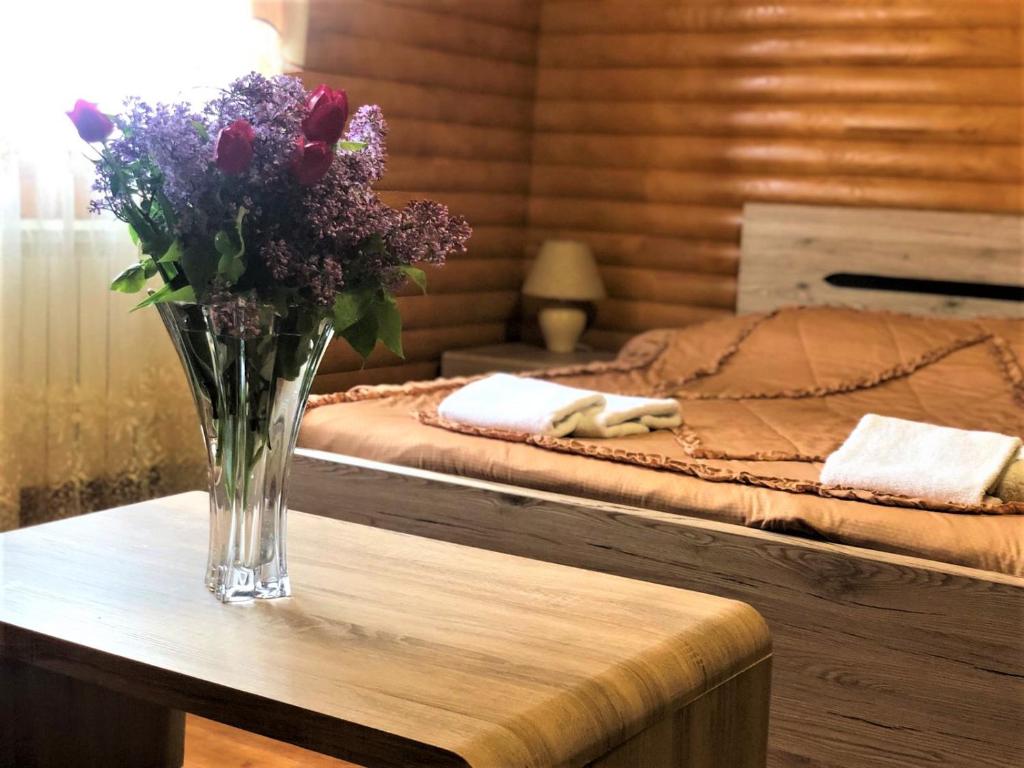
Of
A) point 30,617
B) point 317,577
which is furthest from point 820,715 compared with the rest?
point 30,617

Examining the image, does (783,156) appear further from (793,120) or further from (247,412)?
(247,412)

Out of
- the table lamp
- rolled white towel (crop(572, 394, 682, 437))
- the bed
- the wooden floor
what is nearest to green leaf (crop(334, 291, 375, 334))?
the bed

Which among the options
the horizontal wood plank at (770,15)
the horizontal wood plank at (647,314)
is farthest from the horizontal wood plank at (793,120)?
the horizontal wood plank at (647,314)

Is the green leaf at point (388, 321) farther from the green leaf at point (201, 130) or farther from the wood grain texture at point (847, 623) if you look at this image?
the wood grain texture at point (847, 623)

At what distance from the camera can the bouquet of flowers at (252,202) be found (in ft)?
4.67

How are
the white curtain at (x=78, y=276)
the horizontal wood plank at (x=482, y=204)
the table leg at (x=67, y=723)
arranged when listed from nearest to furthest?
the table leg at (x=67, y=723), the white curtain at (x=78, y=276), the horizontal wood plank at (x=482, y=204)

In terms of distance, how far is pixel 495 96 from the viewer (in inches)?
178

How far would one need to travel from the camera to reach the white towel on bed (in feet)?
8.71

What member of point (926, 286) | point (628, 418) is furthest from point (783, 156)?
point (628, 418)

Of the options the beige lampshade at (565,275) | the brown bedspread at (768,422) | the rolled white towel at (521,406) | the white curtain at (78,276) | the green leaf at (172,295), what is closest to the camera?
the green leaf at (172,295)

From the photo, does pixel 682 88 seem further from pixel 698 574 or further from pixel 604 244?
pixel 698 574

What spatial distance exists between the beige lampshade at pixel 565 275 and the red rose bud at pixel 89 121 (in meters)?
2.92

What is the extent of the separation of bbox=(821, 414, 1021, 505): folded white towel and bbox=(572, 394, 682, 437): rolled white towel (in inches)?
18.7

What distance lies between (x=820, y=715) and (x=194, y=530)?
3.47ft
